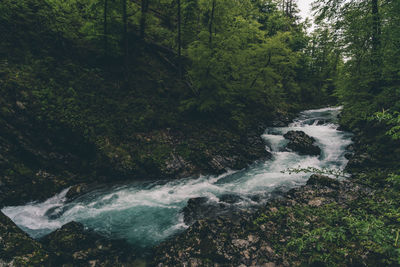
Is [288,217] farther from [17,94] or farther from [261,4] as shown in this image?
[261,4]

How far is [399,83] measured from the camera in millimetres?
8172

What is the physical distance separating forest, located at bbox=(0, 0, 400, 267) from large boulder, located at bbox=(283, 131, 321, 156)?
12 centimetres

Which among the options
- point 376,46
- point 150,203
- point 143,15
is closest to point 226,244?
point 150,203

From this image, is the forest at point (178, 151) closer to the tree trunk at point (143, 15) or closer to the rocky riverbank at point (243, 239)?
the rocky riverbank at point (243, 239)

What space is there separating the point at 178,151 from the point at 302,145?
8574 mm

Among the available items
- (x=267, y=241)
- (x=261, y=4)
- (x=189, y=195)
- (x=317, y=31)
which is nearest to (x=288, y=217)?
(x=267, y=241)

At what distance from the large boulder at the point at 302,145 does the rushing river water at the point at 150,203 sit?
703 millimetres

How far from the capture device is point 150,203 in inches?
345

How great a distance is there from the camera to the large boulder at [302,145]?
13.4 meters

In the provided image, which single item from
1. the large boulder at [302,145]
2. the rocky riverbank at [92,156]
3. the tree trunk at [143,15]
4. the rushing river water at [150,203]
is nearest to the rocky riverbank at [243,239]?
the rushing river water at [150,203]

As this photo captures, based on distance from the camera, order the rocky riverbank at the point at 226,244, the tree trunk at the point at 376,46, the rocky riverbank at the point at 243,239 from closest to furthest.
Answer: the rocky riverbank at the point at 226,244
the rocky riverbank at the point at 243,239
the tree trunk at the point at 376,46

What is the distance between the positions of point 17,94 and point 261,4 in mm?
33236

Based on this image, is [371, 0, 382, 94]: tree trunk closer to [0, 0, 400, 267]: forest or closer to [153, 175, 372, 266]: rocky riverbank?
[0, 0, 400, 267]: forest

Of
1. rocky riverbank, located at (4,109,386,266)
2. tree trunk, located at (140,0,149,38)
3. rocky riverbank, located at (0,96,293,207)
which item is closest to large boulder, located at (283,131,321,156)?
rocky riverbank, located at (0,96,293,207)
